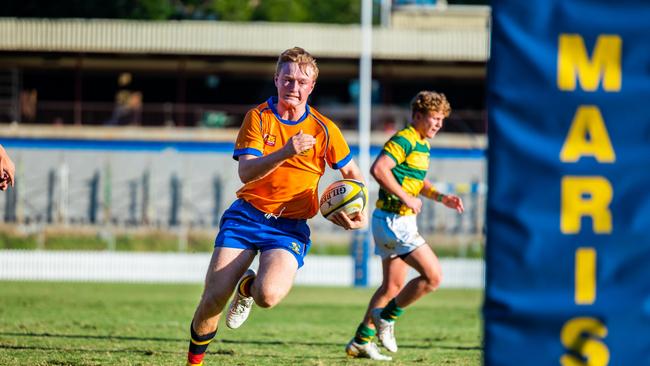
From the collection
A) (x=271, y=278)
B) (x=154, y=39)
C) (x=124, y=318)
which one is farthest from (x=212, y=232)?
(x=271, y=278)

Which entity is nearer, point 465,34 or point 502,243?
point 502,243

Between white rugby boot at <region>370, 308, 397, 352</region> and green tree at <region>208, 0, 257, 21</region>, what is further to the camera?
green tree at <region>208, 0, 257, 21</region>

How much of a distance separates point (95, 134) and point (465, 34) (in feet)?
46.6

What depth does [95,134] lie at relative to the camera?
3831 centimetres

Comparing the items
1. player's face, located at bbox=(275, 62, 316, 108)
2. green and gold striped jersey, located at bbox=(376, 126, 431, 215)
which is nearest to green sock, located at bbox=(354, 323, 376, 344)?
green and gold striped jersey, located at bbox=(376, 126, 431, 215)

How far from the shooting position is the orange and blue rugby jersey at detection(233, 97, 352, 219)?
7094 millimetres

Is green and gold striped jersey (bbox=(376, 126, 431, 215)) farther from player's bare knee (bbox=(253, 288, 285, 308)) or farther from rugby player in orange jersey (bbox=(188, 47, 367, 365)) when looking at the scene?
player's bare knee (bbox=(253, 288, 285, 308))

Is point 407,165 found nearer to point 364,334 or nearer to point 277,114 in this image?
point 364,334

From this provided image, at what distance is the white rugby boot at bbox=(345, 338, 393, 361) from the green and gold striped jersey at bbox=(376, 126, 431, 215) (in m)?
1.14

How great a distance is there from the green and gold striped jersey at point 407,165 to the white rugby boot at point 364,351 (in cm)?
114

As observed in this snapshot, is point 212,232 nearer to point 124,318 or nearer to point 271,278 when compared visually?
point 124,318

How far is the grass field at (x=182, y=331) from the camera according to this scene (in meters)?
8.96

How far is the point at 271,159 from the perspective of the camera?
21.4 feet

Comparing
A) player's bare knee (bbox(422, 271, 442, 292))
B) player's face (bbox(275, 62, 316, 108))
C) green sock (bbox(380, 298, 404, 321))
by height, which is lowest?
green sock (bbox(380, 298, 404, 321))
